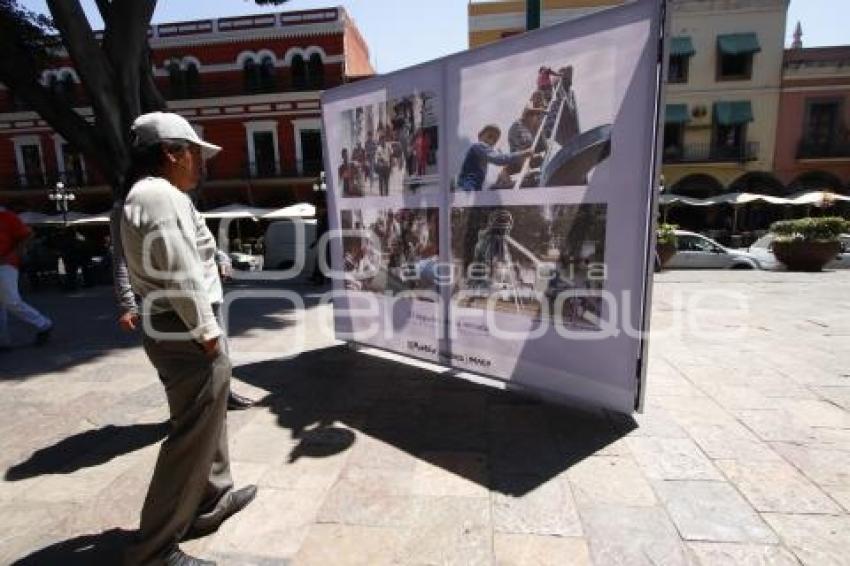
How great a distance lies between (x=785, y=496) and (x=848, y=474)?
53 centimetres

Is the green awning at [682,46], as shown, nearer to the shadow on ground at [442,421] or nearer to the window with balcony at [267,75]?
the window with balcony at [267,75]

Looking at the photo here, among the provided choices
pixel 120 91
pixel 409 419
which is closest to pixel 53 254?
pixel 120 91

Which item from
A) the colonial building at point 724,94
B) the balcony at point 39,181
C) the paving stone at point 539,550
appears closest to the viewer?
the paving stone at point 539,550

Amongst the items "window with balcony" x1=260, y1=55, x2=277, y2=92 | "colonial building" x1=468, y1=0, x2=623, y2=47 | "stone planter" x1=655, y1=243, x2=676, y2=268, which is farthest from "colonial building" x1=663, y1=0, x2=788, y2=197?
"window with balcony" x1=260, y1=55, x2=277, y2=92

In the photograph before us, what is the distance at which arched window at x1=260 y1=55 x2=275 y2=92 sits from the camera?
27228 mm

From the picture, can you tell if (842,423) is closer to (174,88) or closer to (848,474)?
(848,474)

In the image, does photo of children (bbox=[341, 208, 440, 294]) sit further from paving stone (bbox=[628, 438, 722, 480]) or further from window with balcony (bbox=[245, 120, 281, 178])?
window with balcony (bbox=[245, 120, 281, 178])

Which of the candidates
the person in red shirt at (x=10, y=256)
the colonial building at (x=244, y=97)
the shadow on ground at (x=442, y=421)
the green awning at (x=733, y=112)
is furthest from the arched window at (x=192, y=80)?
the shadow on ground at (x=442, y=421)

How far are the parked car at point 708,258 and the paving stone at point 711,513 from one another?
1260cm

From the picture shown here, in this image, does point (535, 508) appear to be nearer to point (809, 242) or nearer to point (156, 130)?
point (156, 130)

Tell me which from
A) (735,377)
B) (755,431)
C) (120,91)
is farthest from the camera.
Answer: (120,91)

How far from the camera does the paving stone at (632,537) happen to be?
2154 millimetres

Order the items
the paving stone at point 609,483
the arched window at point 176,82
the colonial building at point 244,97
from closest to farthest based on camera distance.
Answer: the paving stone at point 609,483 < the colonial building at point 244,97 < the arched window at point 176,82

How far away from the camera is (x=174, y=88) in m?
27.7
